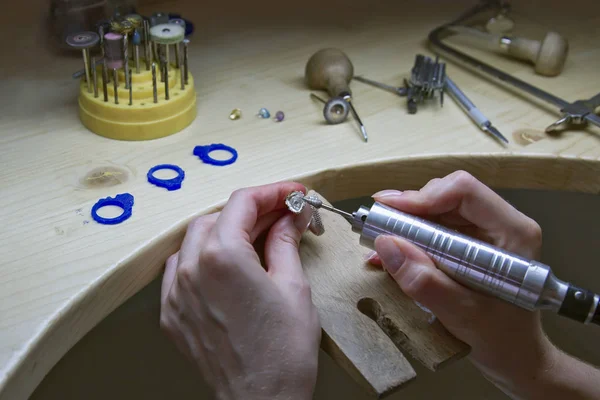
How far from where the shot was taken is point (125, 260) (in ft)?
2.08

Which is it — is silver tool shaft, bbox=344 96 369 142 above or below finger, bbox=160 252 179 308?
above

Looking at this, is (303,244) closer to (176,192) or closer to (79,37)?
(176,192)

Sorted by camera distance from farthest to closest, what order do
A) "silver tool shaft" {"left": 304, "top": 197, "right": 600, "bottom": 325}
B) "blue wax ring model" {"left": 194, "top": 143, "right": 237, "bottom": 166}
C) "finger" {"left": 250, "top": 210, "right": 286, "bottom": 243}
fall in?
"blue wax ring model" {"left": 194, "top": 143, "right": 237, "bottom": 166} → "finger" {"left": 250, "top": 210, "right": 286, "bottom": 243} → "silver tool shaft" {"left": 304, "top": 197, "right": 600, "bottom": 325}

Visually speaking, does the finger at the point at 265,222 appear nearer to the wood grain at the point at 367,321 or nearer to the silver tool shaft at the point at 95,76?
the wood grain at the point at 367,321

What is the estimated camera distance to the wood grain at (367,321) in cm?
56

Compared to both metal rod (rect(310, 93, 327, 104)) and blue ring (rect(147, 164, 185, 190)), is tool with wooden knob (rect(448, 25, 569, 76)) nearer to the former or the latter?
metal rod (rect(310, 93, 327, 104))

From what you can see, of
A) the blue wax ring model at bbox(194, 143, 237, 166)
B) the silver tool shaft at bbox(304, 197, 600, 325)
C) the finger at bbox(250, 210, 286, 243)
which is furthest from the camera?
the blue wax ring model at bbox(194, 143, 237, 166)

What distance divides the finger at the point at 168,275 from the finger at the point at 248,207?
9cm

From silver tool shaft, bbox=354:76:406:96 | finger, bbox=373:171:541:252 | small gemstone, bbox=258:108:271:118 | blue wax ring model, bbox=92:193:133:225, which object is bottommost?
blue wax ring model, bbox=92:193:133:225

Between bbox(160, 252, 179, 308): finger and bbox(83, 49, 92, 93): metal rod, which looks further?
bbox(83, 49, 92, 93): metal rod

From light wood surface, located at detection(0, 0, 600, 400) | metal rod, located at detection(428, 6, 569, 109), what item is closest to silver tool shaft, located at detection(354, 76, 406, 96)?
light wood surface, located at detection(0, 0, 600, 400)

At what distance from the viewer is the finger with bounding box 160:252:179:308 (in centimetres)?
65

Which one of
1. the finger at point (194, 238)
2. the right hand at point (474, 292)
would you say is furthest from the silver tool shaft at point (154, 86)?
the right hand at point (474, 292)

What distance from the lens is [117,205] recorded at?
2.32 feet
